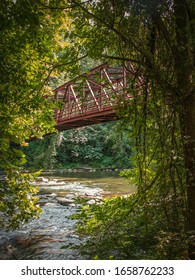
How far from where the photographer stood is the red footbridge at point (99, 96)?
275 cm

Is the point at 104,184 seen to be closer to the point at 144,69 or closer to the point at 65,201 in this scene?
the point at 65,201

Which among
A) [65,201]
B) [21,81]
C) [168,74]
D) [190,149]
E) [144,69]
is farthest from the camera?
[65,201]

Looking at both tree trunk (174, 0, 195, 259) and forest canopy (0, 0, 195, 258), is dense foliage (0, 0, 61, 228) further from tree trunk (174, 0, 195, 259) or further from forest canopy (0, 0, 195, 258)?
tree trunk (174, 0, 195, 259)

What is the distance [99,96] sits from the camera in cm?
1178

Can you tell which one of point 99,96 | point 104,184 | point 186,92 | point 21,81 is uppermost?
point 99,96

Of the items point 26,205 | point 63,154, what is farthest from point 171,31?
point 63,154

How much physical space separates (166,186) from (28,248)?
216 cm

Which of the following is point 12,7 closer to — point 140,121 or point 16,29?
point 16,29

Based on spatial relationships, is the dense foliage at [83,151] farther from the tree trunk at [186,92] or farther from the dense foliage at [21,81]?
the tree trunk at [186,92]

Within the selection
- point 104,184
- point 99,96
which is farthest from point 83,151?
point 99,96

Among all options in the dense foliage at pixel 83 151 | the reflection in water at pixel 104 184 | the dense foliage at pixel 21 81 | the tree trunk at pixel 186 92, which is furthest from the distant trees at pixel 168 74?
the dense foliage at pixel 83 151

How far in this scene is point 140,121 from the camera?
263 centimetres

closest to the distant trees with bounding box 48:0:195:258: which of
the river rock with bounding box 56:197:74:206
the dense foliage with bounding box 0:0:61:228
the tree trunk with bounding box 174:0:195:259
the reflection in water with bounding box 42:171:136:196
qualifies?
the tree trunk with bounding box 174:0:195:259

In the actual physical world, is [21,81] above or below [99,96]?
below
